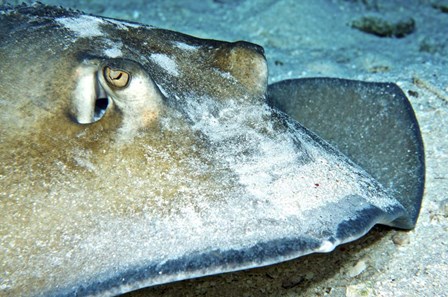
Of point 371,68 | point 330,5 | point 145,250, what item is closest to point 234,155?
point 145,250

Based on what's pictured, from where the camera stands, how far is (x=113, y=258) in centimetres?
172

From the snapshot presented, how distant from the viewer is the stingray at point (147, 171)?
67.9 inches

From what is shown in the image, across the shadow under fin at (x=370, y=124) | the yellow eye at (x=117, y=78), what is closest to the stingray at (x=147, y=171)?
the yellow eye at (x=117, y=78)

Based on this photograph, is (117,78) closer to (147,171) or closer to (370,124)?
(147,171)

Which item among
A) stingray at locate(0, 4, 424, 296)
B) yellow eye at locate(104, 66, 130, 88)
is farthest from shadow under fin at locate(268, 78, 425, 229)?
yellow eye at locate(104, 66, 130, 88)

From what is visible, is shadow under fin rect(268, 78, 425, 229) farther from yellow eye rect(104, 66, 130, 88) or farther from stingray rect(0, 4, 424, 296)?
yellow eye rect(104, 66, 130, 88)

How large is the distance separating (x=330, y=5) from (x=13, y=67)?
5.81 metres

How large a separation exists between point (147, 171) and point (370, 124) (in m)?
2.06

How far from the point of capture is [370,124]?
3.38 meters

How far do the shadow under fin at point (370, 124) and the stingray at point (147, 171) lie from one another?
15 centimetres

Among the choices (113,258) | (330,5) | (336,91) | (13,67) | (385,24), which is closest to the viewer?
(113,258)

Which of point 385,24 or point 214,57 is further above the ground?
point 214,57

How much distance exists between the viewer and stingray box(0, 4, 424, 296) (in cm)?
173

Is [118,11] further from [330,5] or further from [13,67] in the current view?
[13,67]
